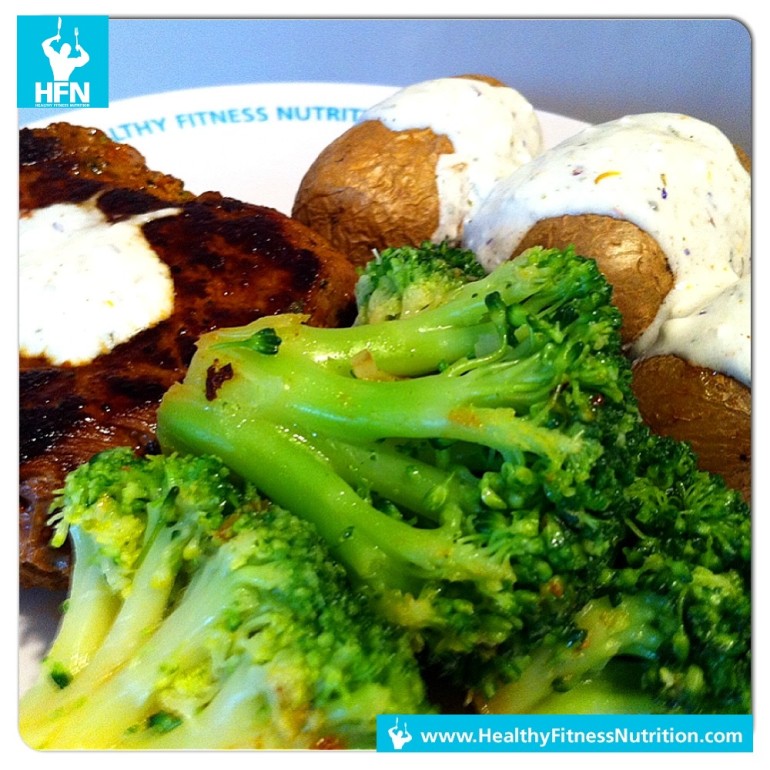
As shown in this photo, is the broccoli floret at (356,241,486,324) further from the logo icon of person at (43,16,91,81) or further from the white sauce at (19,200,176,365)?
the logo icon of person at (43,16,91,81)

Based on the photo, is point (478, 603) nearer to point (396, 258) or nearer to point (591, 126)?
point (396, 258)

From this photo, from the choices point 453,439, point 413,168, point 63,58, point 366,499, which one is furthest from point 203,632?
point 413,168

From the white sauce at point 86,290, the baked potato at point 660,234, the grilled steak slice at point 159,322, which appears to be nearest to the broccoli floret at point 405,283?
the grilled steak slice at point 159,322

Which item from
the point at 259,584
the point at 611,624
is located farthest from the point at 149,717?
the point at 611,624

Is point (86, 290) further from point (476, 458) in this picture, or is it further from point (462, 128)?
point (462, 128)

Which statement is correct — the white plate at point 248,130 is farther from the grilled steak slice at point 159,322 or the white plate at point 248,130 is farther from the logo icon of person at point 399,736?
the logo icon of person at point 399,736

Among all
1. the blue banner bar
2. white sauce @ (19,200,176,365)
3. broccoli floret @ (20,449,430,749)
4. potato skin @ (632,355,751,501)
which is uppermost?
white sauce @ (19,200,176,365)

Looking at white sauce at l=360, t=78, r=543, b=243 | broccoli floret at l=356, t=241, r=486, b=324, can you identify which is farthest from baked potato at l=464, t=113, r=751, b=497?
broccoli floret at l=356, t=241, r=486, b=324

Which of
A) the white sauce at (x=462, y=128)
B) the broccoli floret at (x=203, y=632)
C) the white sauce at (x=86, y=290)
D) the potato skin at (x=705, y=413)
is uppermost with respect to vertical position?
the white sauce at (x=462, y=128)
